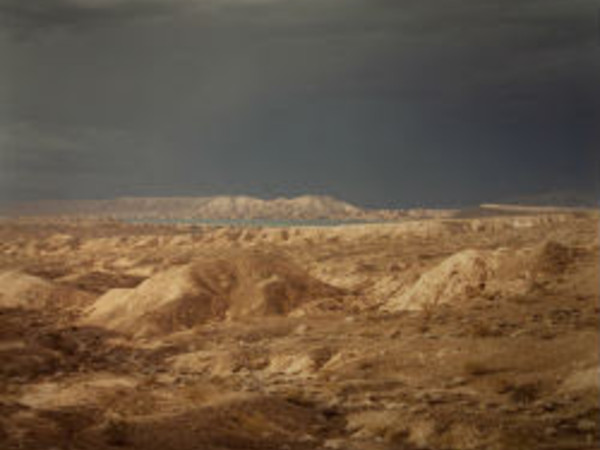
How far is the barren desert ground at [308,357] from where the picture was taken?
1500 centimetres

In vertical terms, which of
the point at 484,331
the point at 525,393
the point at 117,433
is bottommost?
the point at 117,433

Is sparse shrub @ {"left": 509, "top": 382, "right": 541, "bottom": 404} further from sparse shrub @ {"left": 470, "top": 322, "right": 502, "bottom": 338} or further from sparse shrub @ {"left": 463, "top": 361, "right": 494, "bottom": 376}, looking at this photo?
sparse shrub @ {"left": 470, "top": 322, "right": 502, "bottom": 338}

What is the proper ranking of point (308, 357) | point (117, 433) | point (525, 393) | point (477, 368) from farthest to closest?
point (308, 357) < point (477, 368) < point (525, 393) < point (117, 433)

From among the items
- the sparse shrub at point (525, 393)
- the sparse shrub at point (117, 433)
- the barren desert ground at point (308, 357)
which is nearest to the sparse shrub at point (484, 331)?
the barren desert ground at point (308, 357)

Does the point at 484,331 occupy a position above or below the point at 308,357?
above

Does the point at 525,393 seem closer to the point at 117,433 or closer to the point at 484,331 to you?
the point at 484,331

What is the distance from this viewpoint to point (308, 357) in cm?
2389

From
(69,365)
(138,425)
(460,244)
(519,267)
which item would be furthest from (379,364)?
(460,244)

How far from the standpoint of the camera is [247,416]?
53.1 feet

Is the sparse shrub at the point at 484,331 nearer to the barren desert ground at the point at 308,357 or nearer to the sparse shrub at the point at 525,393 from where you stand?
the barren desert ground at the point at 308,357

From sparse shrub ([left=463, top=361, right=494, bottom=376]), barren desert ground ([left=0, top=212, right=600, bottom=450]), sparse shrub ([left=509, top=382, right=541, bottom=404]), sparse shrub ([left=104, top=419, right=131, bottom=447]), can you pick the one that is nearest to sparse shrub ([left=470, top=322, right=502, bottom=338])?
barren desert ground ([left=0, top=212, right=600, bottom=450])

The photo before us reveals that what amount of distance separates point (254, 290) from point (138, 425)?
71.7ft

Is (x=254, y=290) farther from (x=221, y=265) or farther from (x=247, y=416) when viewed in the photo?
(x=247, y=416)

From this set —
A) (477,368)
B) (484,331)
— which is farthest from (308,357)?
(477,368)
